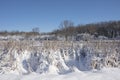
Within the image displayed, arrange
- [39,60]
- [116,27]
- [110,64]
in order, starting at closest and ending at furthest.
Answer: [110,64] → [39,60] → [116,27]

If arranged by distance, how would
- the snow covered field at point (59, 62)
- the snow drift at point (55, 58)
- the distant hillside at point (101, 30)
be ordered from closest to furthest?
1. the snow covered field at point (59, 62)
2. the snow drift at point (55, 58)
3. the distant hillside at point (101, 30)

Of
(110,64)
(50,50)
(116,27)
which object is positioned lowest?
(110,64)

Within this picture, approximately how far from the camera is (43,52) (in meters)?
10.7

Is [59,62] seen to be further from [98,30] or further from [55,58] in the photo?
[98,30]

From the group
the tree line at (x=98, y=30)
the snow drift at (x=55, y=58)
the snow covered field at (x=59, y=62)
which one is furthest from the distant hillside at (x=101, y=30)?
the snow covered field at (x=59, y=62)

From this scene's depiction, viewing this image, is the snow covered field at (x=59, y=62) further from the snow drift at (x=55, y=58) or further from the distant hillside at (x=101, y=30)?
the distant hillside at (x=101, y=30)

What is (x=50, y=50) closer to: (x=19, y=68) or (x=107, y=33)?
(x=19, y=68)

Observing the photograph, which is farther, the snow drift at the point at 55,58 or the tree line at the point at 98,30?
the tree line at the point at 98,30

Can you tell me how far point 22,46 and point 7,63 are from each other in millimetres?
2115

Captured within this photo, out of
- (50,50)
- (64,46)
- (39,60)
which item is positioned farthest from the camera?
(64,46)

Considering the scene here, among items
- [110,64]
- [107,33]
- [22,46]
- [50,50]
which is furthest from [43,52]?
[107,33]

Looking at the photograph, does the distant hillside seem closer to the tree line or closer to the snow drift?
the tree line

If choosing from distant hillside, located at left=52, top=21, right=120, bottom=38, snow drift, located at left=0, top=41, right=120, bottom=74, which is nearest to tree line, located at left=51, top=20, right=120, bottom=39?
distant hillside, located at left=52, top=21, right=120, bottom=38

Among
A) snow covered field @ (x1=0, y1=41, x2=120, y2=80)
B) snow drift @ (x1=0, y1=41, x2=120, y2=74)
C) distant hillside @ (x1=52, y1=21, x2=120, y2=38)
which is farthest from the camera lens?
distant hillside @ (x1=52, y1=21, x2=120, y2=38)
